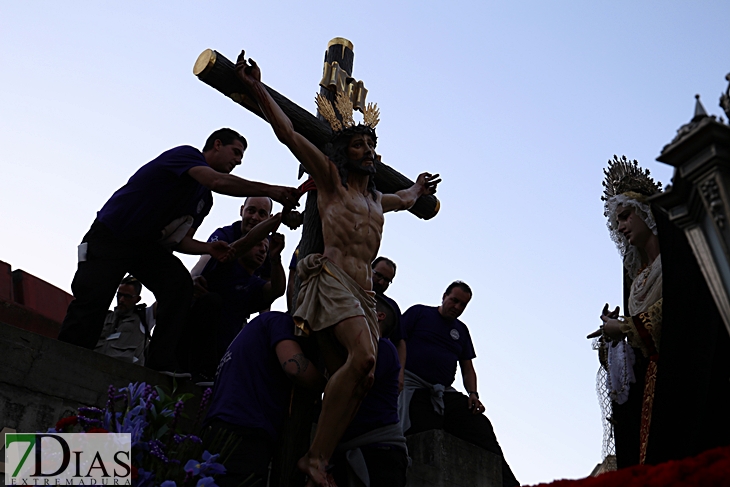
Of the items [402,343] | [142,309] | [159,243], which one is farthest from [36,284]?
[402,343]

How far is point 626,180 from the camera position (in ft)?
18.1

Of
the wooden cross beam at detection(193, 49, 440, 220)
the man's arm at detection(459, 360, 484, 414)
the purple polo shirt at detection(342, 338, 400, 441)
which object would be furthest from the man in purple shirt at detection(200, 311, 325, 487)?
the man's arm at detection(459, 360, 484, 414)

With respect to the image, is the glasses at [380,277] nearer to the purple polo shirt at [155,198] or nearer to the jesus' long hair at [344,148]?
the jesus' long hair at [344,148]

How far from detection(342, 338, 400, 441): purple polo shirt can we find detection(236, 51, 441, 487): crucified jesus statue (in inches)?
9.0

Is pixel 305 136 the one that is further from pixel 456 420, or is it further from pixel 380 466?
pixel 456 420

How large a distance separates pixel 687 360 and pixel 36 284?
6.97 metres

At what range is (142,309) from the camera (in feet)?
22.0

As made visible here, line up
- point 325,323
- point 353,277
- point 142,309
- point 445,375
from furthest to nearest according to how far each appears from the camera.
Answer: point 445,375 < point 142,309 < point 353,277 < point 325,323

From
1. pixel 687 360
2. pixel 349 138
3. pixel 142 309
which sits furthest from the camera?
pixel 142 309

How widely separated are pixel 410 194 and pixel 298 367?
207 centimetres

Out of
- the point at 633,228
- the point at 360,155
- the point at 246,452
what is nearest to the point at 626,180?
the point at 633,228

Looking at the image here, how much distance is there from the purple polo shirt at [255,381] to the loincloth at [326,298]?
0.16 metres

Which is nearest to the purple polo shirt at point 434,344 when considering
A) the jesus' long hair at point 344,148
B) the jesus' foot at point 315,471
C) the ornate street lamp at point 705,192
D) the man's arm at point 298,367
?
the jesus' long hair at point 344,148

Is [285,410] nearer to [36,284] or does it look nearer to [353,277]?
[353,277]
